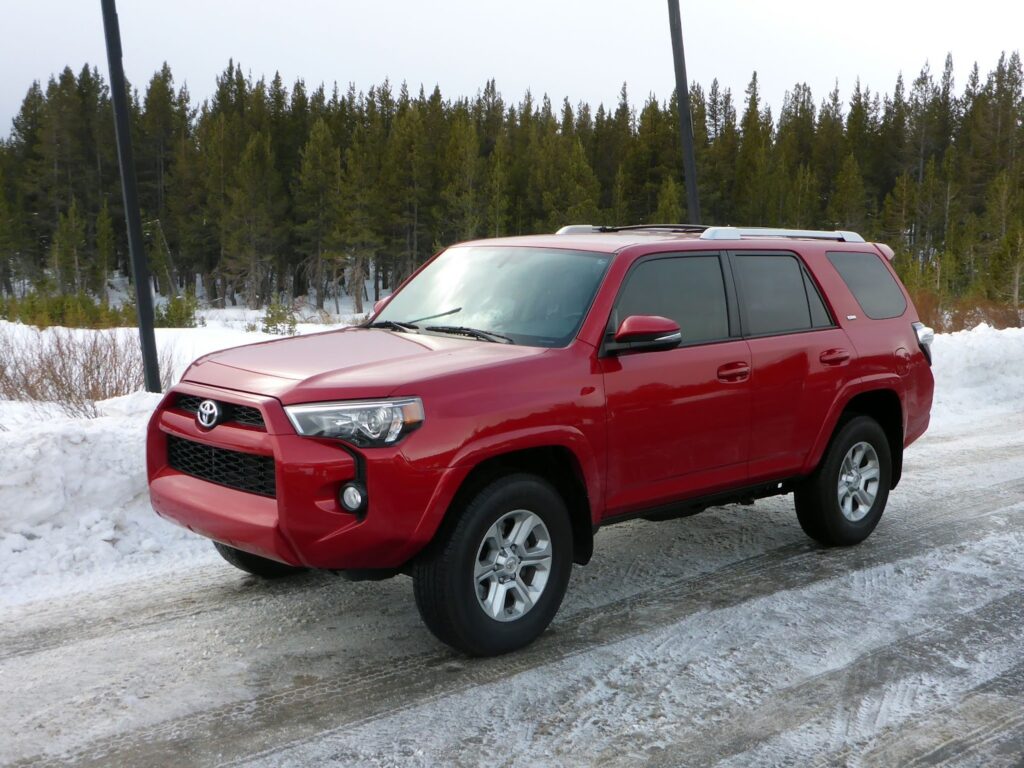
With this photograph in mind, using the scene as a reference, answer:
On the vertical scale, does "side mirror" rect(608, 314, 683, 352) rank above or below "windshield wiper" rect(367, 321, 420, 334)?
below

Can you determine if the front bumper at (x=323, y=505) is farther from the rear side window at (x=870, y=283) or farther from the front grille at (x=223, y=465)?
the rear side window at (x=870, y=283)

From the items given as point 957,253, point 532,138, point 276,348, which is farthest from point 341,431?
point 532,138

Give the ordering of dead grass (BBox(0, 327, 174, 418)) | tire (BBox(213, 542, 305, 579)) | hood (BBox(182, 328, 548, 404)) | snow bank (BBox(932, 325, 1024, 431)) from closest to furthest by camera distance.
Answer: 1. hood (BBox(182, 328, 548, 404))
2. tire (BBox(213, 542, 305, 579))
3. dead grass (BBox(0, 327, 174, 418))
4. snow bank (BBox(932, 325, 1024, 431))

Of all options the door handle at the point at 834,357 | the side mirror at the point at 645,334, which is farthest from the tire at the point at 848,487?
the side mirror at the point at 645,334

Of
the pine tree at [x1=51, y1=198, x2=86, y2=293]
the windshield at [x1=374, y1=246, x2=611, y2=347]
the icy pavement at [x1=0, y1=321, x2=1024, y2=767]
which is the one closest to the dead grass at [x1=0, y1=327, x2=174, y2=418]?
the icy pavement at [x1=0, y1=321, x2=1024, y2=767]

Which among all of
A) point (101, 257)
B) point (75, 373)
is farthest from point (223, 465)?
point (101, 257)

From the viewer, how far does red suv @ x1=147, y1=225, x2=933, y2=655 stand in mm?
4129

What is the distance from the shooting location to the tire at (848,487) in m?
6.24

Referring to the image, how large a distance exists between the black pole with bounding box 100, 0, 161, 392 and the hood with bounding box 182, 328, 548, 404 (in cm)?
388

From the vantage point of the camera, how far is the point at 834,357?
610 cm

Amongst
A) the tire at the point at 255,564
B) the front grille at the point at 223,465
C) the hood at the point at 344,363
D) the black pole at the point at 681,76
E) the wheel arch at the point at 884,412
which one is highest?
the black pole at the point at 681,76

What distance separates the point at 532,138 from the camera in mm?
88375

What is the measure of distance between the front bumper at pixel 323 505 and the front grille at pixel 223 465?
60mm

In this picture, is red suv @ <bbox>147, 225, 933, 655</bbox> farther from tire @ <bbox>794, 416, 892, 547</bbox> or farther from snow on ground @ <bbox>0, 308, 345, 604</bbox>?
snow on ground @ <bbox>0, 308, 345, 604</bbox>
